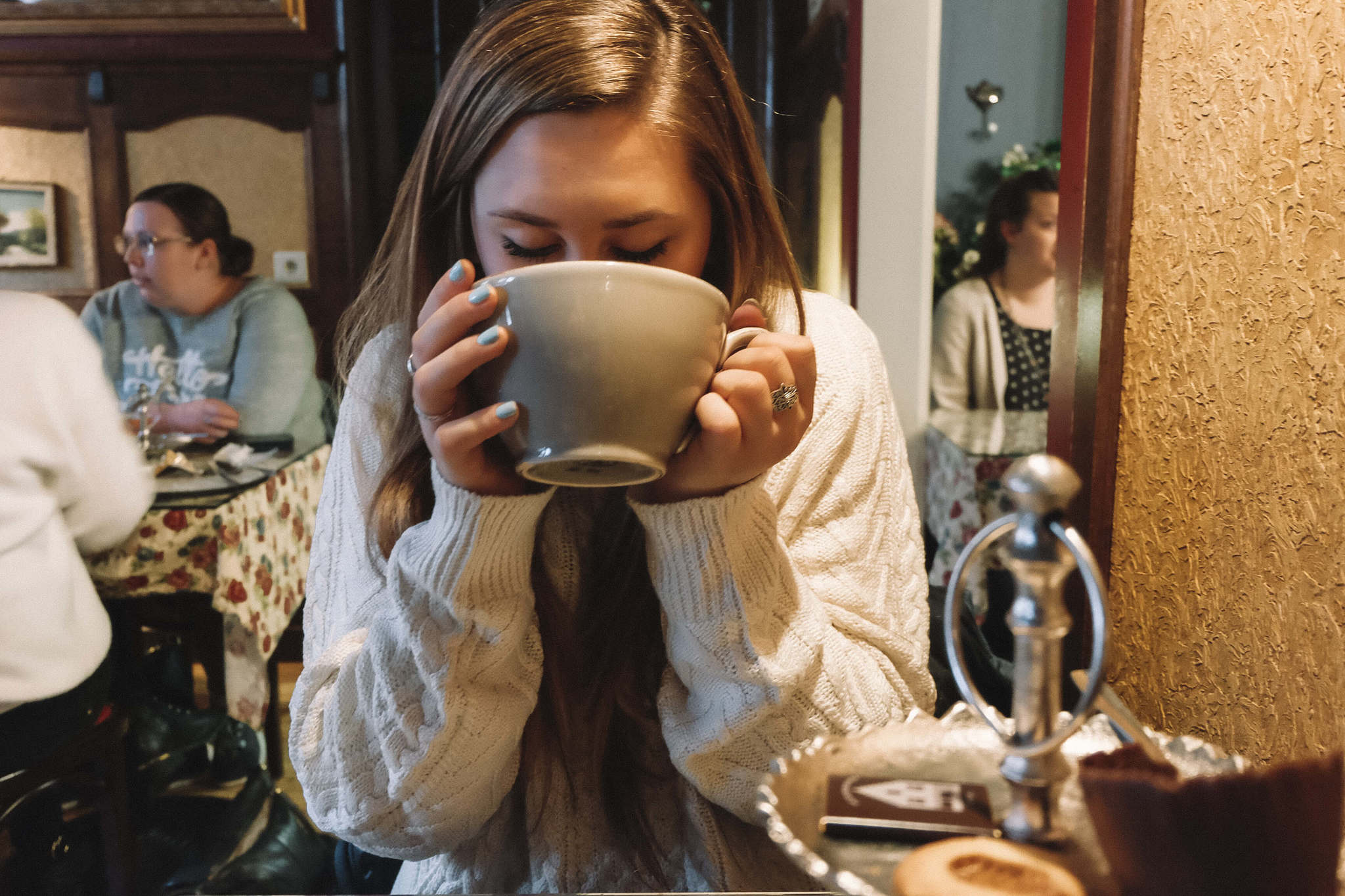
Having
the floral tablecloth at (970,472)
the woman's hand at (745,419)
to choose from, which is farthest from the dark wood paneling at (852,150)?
the woman's hand at (745,419)

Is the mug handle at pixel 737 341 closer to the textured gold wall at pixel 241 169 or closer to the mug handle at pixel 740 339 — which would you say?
the mug handle at pixel 740 339

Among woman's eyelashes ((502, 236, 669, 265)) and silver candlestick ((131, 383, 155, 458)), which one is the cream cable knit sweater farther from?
silver candlestick ((131, 383, 155, 458))

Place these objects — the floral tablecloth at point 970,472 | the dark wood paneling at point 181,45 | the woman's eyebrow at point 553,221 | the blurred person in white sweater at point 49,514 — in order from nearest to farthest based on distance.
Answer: the woman's eyebrow at point 553,221, the blurred person in white sweater at point 49,514, the floral tablecloth at point 970,472, the dark wood paneling at point 181,45

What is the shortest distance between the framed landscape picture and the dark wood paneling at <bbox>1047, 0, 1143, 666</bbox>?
3916mm

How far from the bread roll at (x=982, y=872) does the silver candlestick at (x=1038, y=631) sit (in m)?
0.02

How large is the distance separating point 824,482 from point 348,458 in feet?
1.39

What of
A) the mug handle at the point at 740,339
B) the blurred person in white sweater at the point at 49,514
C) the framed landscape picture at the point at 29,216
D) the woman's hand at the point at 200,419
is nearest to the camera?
the mug handle at the point at 740,339

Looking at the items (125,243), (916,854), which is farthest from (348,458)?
(125,243)

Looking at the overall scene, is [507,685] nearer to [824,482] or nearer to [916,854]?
[824,482]

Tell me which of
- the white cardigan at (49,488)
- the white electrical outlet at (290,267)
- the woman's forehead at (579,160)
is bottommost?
the white cardigan at (49,488)

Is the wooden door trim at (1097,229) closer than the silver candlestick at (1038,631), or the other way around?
the silver candlestick at (1038,631)

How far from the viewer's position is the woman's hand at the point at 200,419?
2.67 meters

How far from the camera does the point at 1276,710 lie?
0.63 metres

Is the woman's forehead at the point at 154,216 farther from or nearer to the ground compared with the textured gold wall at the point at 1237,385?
farther from the ground
